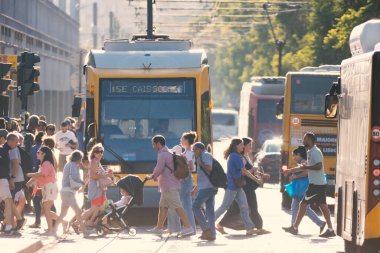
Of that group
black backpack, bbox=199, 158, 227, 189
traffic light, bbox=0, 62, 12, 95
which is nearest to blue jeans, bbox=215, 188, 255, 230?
black backpack, bbox=199, 158, 227, 189

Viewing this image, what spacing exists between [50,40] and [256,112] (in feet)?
52.1

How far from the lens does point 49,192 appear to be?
74.7ft

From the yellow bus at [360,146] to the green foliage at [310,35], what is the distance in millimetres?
29331

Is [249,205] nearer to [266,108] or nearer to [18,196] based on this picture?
[18,196]

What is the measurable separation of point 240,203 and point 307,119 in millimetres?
9573

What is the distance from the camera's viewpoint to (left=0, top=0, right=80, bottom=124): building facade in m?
52.3

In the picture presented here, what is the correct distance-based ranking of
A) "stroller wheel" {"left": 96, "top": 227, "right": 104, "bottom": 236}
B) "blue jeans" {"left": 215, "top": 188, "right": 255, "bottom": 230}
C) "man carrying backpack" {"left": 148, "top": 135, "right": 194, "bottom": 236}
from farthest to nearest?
"stroller wheel" {"left": 96, "top": 227, "right": 104, "bottom": 236} < "blue jeans" {"left": 215, "top": 188, "right": 255, "bottom": 230} < "man carrying backpack" {"left": 148, "top": 135, "right": 194, "bottom": 236}

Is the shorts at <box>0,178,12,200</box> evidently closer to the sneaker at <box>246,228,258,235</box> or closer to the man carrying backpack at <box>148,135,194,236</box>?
the man carrying backpack at <box>148,135,194,236</box>

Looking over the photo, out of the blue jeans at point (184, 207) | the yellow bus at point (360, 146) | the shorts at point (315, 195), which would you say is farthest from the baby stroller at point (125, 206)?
the yellow bus at point (360, 146)

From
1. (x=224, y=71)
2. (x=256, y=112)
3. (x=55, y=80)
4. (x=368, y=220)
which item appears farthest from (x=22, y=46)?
(x=224, y=71)

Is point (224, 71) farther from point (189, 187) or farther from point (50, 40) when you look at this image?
point (189, 187)

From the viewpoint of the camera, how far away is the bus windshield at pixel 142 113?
26.2 m

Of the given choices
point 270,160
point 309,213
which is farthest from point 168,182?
point 270,160

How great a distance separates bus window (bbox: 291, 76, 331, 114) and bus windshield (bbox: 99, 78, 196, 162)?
6.48 meters
